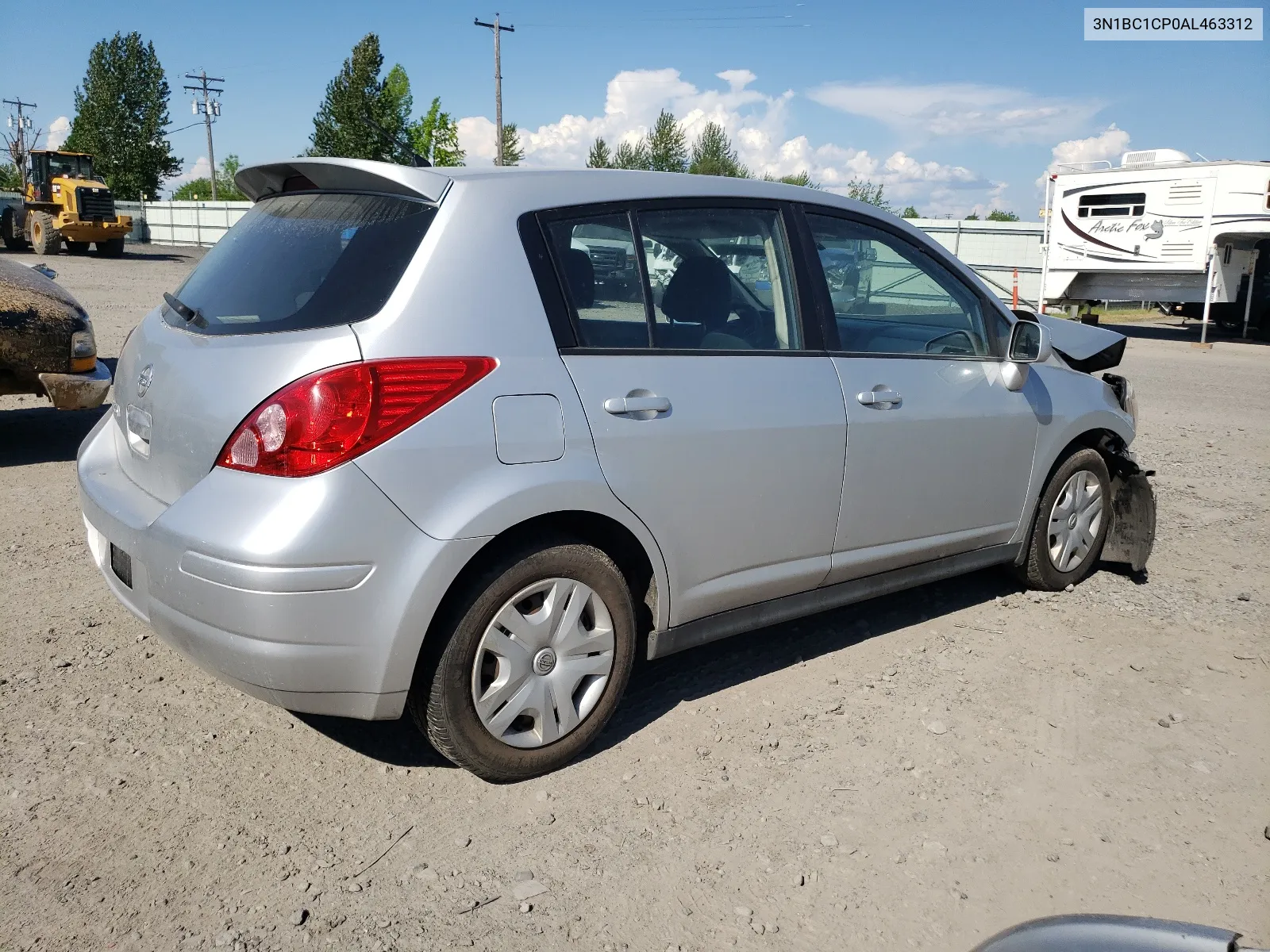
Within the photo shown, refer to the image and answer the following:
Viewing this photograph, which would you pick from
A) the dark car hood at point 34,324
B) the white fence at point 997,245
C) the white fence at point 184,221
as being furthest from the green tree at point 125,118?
the dark car hood at point 34,324

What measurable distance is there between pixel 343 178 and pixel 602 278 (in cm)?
83

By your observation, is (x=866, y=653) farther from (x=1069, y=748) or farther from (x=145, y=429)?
(x=145, y=429)

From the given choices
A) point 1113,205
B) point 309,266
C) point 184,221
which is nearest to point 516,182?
point 309,266

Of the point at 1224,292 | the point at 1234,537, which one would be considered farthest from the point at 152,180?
the point at 1234,537

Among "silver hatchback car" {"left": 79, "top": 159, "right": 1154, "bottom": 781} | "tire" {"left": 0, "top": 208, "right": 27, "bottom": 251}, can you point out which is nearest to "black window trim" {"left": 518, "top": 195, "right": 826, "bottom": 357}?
"silver hatchback car" {"left": 79, "top": 159, "right": 1154, "bottom": 781}

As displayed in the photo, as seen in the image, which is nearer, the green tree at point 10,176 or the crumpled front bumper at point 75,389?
the crumpled front bumper at point 75,389

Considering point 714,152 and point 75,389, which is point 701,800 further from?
point 714,152

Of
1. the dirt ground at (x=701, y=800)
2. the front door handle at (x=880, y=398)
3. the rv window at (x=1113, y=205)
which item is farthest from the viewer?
the rv window at (x=1113, y=205)

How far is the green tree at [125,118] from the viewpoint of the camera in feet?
205

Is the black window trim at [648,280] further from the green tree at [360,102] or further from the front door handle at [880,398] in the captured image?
the green tree at [360,102]

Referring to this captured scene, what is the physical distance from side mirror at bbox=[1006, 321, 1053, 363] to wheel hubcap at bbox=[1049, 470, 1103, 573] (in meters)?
0.74

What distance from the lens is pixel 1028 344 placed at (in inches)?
169

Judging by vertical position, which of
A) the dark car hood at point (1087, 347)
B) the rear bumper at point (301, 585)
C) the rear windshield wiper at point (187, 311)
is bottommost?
the rear bumper at point (301, 585)

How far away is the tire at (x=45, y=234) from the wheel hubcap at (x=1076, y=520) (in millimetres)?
35330
